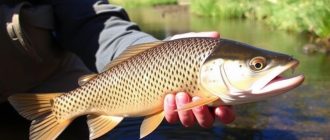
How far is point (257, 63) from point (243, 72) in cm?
7

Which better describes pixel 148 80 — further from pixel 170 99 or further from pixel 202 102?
pixel 202 102

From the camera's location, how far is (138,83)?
251 cm

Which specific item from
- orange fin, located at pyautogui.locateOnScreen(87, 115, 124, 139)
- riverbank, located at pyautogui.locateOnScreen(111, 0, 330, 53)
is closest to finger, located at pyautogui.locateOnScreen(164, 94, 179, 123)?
orange fin, located at pyautogui.locateOnScreen(87, 115, 124, 139)

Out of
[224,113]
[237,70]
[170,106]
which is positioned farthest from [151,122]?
[237,70]

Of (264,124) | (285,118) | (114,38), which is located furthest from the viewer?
(285,118)

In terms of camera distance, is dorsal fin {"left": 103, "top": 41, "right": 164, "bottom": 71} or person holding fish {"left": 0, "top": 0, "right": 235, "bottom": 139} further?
person holding fish {"left": 0, "top": 0, "right": 235, "bottom": 139}

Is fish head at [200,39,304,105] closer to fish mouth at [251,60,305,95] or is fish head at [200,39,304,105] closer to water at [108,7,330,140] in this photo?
fish mouth at [251,60,305,95]

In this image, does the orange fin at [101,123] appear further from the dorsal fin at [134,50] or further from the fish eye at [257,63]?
the fish eye at [257,63]

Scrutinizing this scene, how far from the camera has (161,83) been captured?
243 centimetres

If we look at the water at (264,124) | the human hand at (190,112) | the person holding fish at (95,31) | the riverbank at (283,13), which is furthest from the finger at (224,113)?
the riverbank at (283,13)

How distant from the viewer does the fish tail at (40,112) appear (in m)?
2.90

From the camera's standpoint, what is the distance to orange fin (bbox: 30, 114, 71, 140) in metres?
2.88

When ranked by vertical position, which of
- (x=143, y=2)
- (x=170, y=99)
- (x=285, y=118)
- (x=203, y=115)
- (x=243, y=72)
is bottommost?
(x=143, y=2)

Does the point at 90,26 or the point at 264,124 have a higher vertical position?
the point at 90,26
